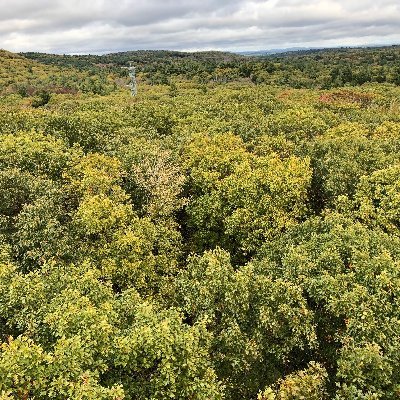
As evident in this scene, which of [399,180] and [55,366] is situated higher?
[399,180]

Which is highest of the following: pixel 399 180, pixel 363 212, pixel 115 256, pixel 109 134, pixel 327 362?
pixel 109 134

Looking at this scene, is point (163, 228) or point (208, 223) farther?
point (208, 223)

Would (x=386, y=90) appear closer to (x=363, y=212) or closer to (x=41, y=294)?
(x=363, y=212)

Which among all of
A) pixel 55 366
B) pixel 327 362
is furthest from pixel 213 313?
pixel 55 366

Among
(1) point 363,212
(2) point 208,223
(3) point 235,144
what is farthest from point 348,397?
(3) point 235,144

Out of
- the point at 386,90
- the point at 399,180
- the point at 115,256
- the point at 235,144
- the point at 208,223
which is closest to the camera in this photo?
the point at 115,256

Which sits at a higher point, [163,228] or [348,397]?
[163,228]

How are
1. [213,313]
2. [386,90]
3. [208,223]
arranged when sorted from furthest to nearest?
[386,90]
[208,223]
[213,313]

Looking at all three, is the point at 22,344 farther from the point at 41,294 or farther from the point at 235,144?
the point at 235,144

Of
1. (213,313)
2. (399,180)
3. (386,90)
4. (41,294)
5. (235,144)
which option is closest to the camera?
(41,294)
